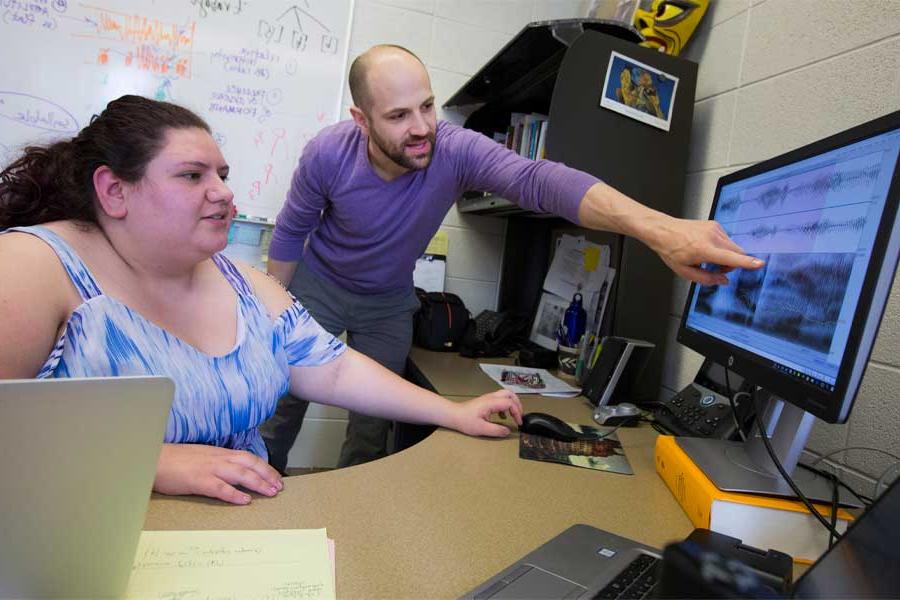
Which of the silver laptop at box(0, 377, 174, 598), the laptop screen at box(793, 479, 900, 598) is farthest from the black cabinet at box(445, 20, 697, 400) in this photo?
the silver laptop at box(0, 377, 174, 598)

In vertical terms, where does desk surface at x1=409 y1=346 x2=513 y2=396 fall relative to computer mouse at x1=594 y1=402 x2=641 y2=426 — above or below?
below

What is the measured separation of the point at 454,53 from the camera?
2352mm

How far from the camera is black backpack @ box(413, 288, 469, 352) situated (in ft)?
6.74

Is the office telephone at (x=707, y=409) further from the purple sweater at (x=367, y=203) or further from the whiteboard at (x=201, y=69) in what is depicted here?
the whiteboard at (x=201, y=69)

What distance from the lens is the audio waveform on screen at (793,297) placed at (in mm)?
712

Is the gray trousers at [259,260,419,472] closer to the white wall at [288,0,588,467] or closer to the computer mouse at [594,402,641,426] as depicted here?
the white wall at [288,0,588,467]

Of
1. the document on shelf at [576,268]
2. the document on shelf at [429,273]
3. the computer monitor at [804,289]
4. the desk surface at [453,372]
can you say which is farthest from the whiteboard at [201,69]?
the computer monitor at [804,289]

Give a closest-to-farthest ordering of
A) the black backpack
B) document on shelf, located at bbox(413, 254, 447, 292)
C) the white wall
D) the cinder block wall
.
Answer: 1. the cinder block wall
2. the black backpack
3. the white wall
4. document on shelf, located at bbox(413, 254, 447, 292)

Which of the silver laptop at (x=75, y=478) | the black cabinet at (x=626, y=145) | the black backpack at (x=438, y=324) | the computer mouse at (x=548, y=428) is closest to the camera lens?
the silver laptop at (x=75, y=478)

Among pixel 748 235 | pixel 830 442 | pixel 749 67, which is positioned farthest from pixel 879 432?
pixel 749 67

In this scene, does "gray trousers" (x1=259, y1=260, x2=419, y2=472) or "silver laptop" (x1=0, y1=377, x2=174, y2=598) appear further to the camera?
"gray trousers" (x1=259, y1=260, x2=419, y2=472)

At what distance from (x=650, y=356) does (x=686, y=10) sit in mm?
961

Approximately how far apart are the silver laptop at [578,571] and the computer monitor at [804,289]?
0.22 meters

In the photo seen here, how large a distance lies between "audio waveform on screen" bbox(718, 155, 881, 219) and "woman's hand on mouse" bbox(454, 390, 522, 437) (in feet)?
1.82
